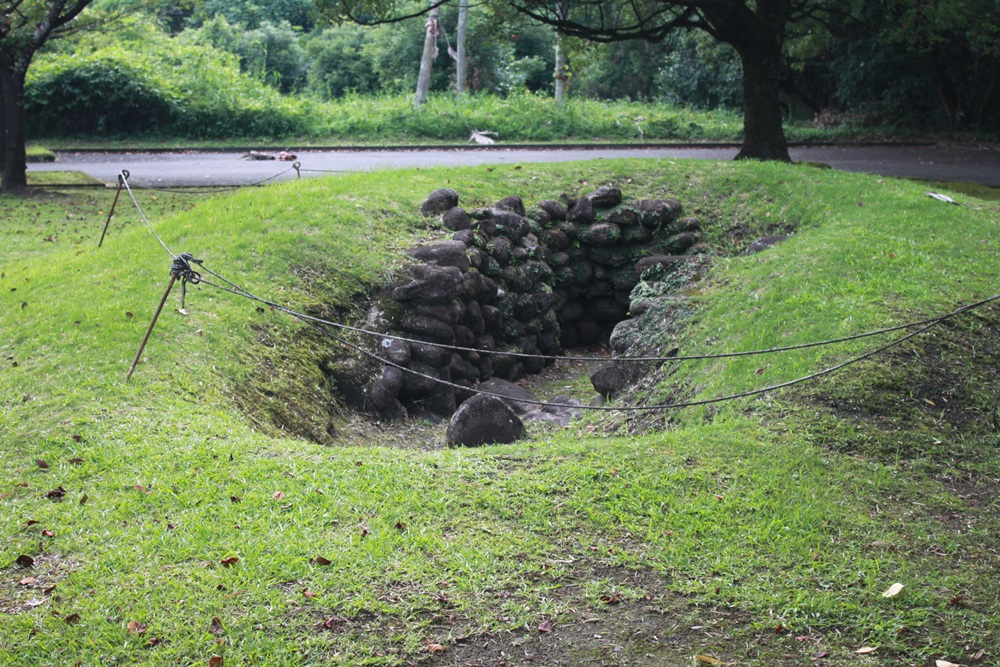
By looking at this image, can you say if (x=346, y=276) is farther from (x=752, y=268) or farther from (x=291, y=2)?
(x=291, y=2)

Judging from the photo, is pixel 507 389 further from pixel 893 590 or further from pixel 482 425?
pixel 893 590

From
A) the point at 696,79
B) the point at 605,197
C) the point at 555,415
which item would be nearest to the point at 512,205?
the point at 605,197

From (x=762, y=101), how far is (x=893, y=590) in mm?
11439

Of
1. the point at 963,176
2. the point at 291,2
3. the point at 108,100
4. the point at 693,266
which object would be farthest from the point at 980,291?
the point at 291,2

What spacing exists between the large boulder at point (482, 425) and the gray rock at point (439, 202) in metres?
4.58

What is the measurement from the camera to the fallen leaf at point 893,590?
4594mm

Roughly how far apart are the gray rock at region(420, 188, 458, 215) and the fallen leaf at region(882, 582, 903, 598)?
25.5 feet

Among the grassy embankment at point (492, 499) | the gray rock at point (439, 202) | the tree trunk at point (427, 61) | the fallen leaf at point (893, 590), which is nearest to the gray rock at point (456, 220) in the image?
the gray rock at point (439, 202)

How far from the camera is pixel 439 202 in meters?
11.4

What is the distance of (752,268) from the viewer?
9812mm

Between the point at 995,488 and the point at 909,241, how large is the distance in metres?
4.28

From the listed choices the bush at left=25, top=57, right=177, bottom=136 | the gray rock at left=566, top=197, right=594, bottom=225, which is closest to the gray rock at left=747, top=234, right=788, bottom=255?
the gray rock at left=566, top=197, right=594, bottom=225

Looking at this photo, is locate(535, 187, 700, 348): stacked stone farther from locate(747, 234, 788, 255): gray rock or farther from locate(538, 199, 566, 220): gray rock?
locate(747, 234, 788, 255): gray rock

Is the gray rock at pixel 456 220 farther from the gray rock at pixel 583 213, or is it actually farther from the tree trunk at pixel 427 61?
the tree trunk at pixel 427 61
